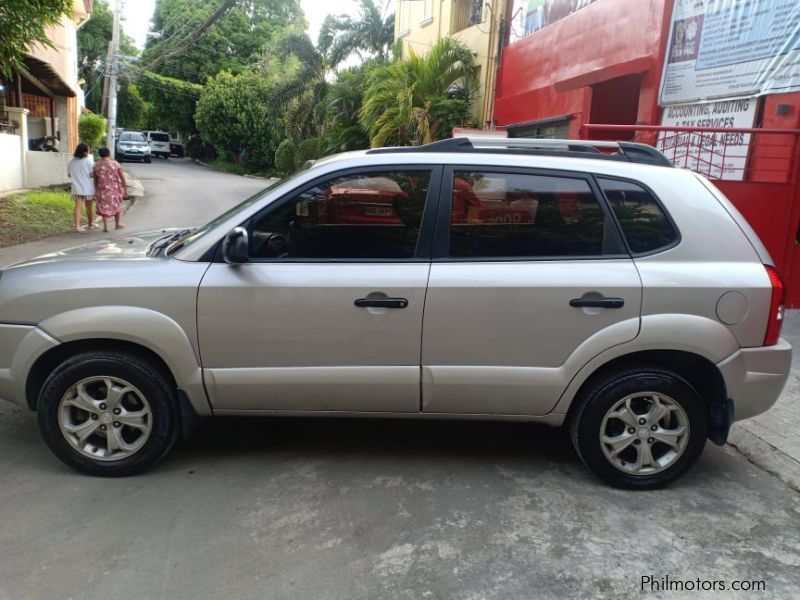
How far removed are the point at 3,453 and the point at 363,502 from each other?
2156mm

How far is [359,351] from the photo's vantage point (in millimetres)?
3490

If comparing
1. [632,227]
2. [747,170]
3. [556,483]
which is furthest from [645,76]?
[556,483]

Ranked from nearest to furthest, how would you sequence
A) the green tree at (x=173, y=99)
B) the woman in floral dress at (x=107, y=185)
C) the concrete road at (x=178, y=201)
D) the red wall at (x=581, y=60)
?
1. the red wall at (x=581, y=60)
2. the woman in floral dress at (x=107, y=185)
3. the concrete road at (x=178, y=201)
4. the green tree at (x=173, y=99)

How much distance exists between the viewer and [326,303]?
11.3ft

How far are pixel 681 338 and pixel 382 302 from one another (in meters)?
1.52

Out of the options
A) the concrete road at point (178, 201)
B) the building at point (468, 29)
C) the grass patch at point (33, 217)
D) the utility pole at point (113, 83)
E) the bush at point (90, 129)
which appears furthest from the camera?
the bush at point (90, 129)

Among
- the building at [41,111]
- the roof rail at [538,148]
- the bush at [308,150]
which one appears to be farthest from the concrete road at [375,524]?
the bush at [308,150]

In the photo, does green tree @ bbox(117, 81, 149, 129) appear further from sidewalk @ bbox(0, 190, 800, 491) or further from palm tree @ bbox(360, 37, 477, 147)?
sidewalk @ bbox(0, 190, 800, 491)

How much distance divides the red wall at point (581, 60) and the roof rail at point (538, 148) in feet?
18.3

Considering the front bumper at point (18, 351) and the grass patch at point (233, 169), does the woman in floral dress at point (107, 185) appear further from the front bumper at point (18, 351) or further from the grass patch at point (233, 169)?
the grass patch at point (233, 169)

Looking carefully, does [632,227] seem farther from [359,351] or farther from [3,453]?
[3,453]

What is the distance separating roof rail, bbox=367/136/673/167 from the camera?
3705 millimetres

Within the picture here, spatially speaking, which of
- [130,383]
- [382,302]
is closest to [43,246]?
[130,383]

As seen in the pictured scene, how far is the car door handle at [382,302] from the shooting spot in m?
3.42
